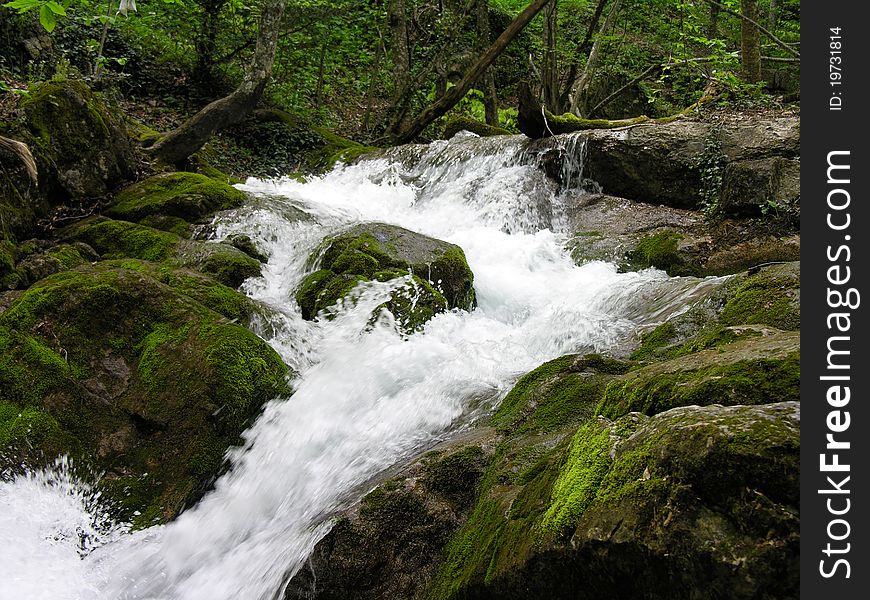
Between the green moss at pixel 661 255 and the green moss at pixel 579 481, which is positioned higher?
the green moss at pixel 579 481

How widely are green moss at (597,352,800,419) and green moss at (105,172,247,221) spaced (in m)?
6.84

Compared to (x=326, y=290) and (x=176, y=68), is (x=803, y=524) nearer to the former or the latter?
(x=326, y=290)

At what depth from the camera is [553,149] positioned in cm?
1064

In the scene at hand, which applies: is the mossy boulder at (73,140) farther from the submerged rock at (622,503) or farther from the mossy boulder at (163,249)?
the submerged rock at (622,503)

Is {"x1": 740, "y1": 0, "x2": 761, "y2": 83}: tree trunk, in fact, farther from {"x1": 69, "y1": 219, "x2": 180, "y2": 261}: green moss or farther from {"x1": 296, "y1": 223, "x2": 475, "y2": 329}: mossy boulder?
{"x1": 69, "y1": 219, "x2": 180, "y2": 261}: green moss

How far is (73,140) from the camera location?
7648mm

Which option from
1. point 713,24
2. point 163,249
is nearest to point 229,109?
point 163,249

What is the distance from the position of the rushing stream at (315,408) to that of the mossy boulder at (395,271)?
0.18m

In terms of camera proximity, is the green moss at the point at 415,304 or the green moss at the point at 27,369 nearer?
the green moss at the point at 27,369

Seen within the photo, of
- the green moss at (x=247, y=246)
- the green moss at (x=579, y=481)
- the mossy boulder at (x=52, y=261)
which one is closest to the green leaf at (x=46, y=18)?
the green moss at (x=579, y=481)

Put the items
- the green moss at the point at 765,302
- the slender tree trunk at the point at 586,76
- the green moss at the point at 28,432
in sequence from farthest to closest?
the slender tree trunk at the point at 586,76, the green moss at the point at 28,432, the green moss at the point at 765,302

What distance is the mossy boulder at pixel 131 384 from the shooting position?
418 cm

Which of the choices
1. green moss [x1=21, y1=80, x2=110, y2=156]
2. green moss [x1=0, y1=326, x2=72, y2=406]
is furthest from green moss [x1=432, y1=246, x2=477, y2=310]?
green moss [x1=21, y1=80, x2=110, y2=156]

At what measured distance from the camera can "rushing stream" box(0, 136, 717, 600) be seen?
348 cm
